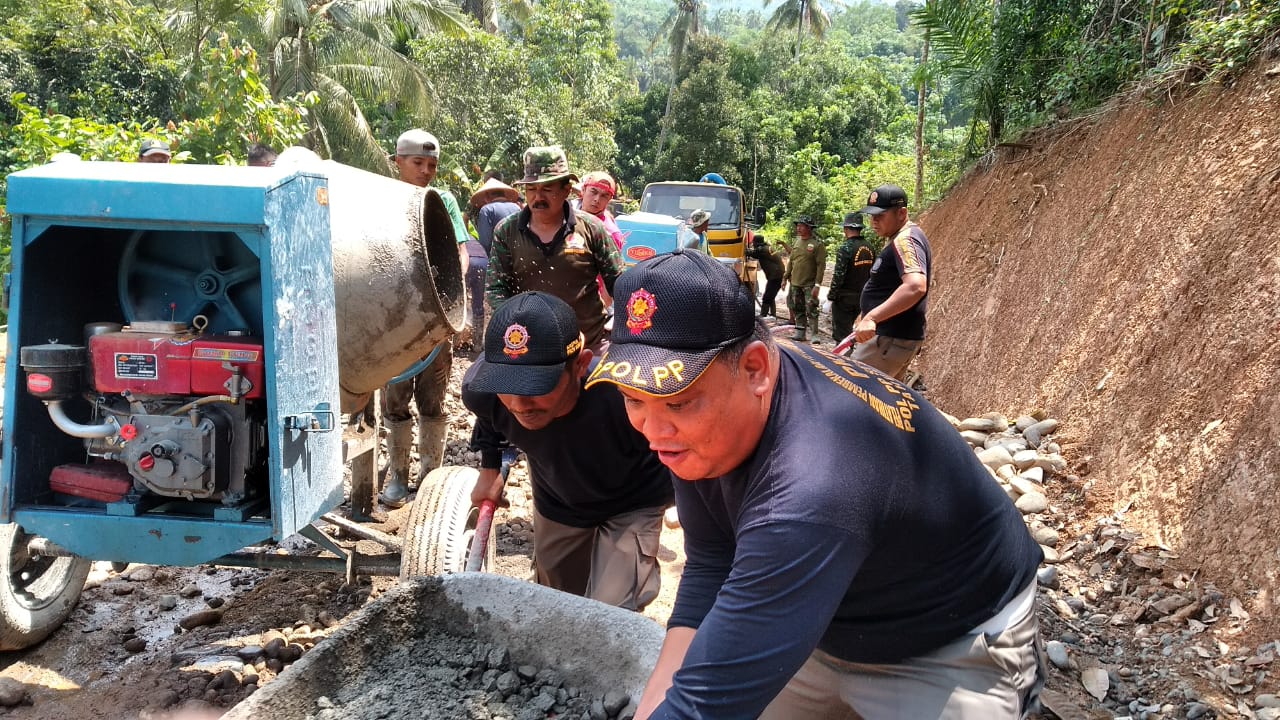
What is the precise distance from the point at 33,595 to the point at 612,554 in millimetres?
2267

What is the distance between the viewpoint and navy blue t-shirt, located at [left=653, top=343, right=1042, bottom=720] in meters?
1.35

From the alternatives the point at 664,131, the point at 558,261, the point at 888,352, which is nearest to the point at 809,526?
the point at 558,261

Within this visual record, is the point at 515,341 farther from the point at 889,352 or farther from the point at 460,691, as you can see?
the point at 889,352

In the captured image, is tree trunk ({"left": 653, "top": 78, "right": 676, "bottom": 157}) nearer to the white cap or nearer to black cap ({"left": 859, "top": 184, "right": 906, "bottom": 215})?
black cap ({"left": 859, "top": 184, "right": 906, "bottom": 215})

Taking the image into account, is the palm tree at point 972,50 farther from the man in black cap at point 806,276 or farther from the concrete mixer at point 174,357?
the concrete mixer at point 174,357

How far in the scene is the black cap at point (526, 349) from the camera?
2.53 m

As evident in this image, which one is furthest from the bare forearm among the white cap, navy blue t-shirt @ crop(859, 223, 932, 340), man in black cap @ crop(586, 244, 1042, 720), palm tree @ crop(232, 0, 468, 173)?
palm tree @ crop(232, 0, 468, 173)

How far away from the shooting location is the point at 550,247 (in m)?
4.39

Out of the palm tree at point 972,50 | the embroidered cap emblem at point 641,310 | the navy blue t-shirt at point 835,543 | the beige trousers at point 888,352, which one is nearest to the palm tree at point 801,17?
the palm tree at point 972,50

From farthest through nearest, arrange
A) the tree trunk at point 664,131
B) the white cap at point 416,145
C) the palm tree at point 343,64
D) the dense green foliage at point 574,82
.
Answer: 1. the tree trunk at point 664,131
2. the palm tree at point 343,64
3. the dense green foliage at point 574,82
4. the white cap at point 416,145

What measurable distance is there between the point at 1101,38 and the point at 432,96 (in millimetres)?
13484

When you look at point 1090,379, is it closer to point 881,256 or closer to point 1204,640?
point 881,256

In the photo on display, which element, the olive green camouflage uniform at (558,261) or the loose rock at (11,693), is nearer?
the loose rock at (11,693)

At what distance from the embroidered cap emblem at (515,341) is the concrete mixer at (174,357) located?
0.72 m
